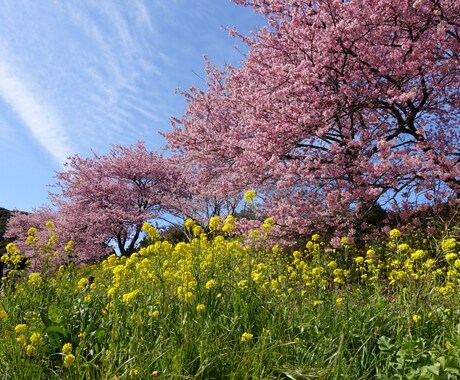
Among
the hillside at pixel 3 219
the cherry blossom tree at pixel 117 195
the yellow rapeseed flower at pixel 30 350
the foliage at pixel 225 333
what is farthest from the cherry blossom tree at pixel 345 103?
the hillside at pixel 3 219

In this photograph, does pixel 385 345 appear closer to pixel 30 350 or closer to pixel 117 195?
pixel 30 350

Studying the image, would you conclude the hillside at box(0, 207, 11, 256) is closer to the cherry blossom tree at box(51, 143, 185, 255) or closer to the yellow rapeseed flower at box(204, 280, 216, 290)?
the cherry blossom tree at box(51, 143, 185, 255)

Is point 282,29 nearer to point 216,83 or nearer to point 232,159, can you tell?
point 232,159

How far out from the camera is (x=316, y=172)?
9.72m

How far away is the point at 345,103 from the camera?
9.66m

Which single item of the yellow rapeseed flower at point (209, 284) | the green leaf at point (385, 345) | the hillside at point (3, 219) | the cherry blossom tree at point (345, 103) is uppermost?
the hillside at point (3, 219)

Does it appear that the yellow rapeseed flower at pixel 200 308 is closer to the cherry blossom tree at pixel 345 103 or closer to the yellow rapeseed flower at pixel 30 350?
the yellow rapeseed flower at pixel 30 350

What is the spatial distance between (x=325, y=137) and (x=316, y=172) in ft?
3.90

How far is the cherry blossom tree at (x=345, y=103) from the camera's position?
892 cm

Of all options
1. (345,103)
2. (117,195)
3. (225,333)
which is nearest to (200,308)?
(225,333)

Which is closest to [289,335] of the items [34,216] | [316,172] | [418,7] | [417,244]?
[316,172]

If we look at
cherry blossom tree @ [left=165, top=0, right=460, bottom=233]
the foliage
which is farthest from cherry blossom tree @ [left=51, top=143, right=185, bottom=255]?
the foliage

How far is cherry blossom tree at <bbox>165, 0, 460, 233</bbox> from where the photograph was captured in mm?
8922

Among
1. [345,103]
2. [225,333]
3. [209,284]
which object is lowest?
[225,333]
